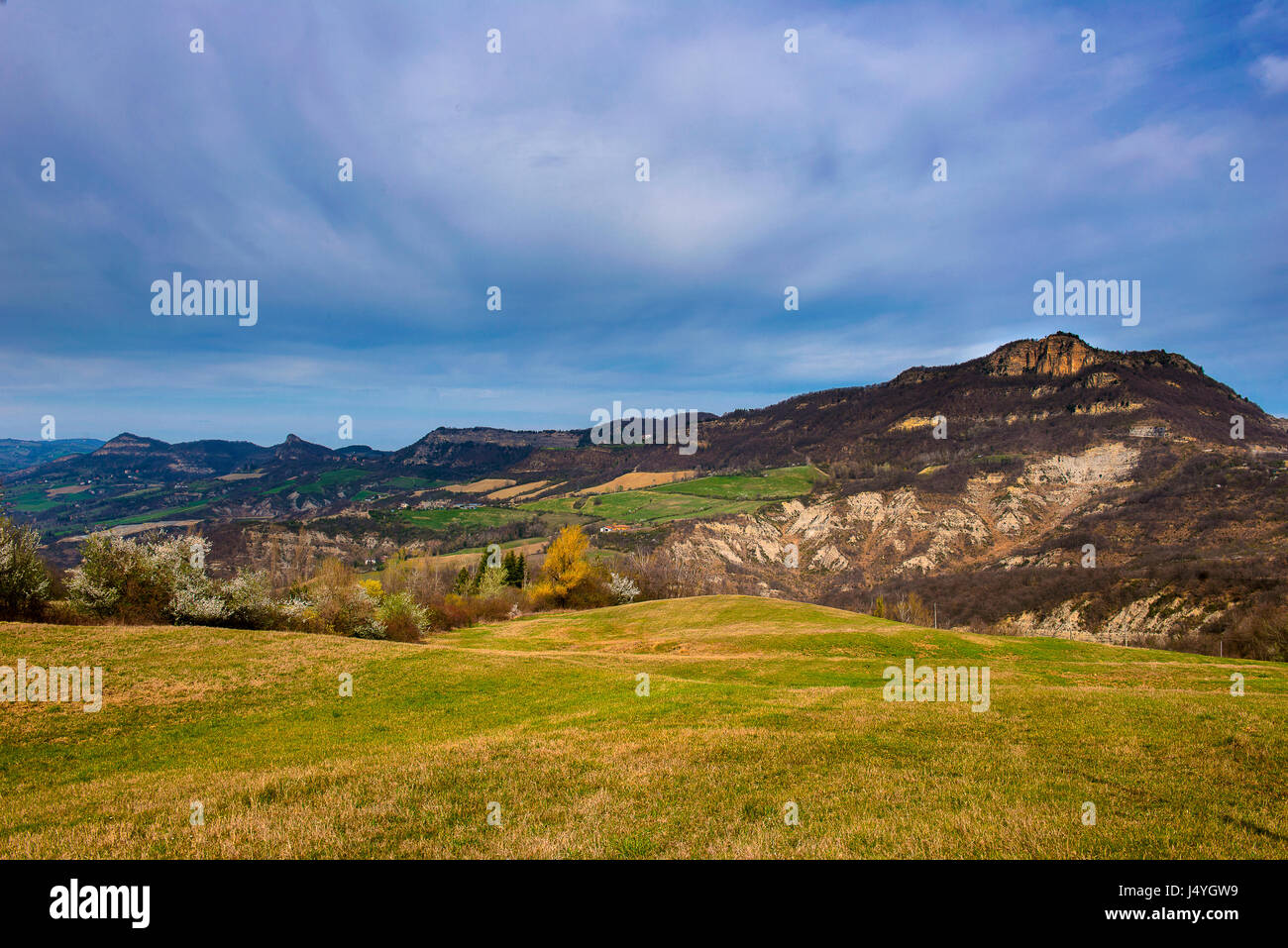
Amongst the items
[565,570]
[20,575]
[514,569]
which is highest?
[20,575]

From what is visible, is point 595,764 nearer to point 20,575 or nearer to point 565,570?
point 20,575

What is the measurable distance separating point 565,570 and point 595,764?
73.4 metres

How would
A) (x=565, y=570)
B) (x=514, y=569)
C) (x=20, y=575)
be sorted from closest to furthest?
(x=20, y=575) → (x=565, y=570) → (x=514, y=569)

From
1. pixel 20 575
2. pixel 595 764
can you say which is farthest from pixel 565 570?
pixel 595 764

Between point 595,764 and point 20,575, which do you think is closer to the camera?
point 595,764

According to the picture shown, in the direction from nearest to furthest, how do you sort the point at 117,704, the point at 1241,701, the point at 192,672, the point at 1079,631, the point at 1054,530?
the point at 1241,701
the point at 117,704
the point at 192,672
the point at 1079,631
the point at 1054,530

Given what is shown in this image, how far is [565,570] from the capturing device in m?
83.9

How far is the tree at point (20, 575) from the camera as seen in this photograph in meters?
29.5

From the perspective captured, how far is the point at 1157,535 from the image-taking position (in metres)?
138

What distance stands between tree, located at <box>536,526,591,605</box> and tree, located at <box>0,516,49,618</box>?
56.0 m

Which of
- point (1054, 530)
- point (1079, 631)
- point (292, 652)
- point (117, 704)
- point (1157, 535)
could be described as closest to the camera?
point (117, 704)
